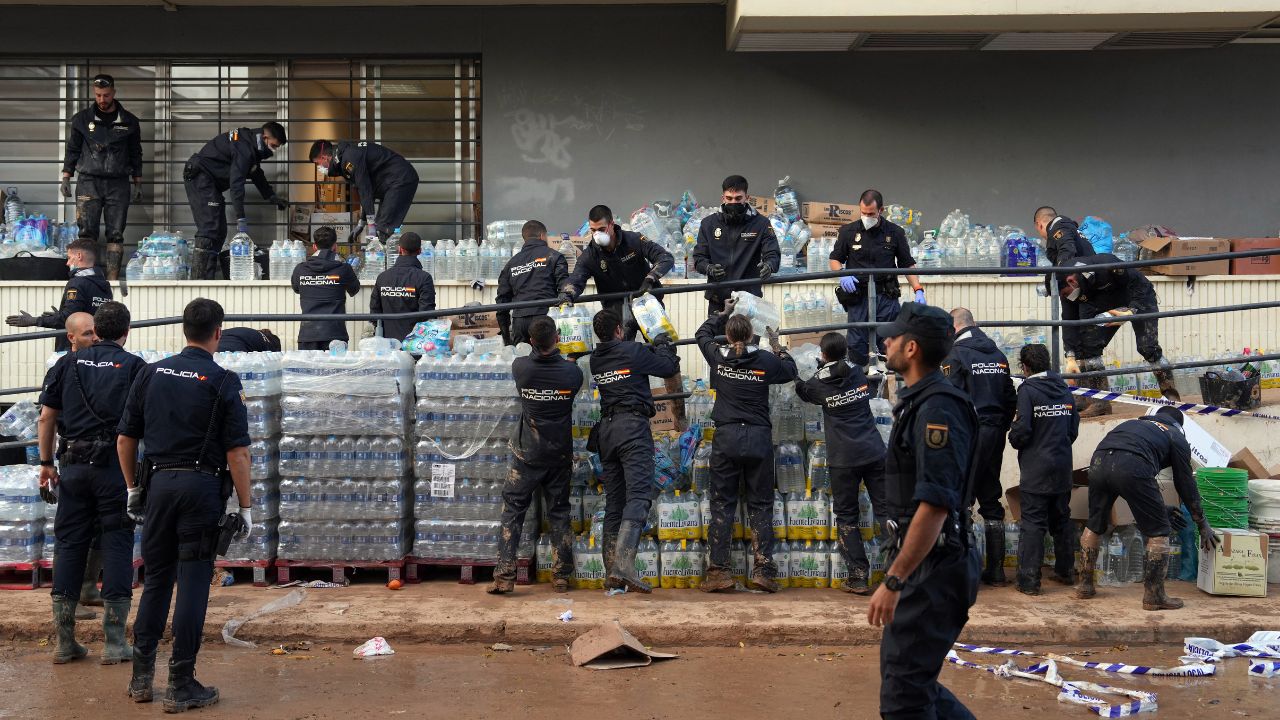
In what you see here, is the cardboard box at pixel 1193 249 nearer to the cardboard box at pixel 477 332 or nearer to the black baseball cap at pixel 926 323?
the cardboard box at pixel 477 332

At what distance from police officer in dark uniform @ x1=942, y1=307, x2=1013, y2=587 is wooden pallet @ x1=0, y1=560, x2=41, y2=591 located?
705 cm

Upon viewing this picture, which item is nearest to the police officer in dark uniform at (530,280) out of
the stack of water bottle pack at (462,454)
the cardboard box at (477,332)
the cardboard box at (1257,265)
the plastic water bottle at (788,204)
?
the cardboard box at (477,332)

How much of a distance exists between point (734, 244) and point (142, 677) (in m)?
5.96

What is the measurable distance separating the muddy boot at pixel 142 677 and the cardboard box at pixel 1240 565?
7314 mm

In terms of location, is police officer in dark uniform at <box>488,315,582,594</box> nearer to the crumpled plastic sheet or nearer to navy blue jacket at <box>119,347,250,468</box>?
the crumpled plastic sheet

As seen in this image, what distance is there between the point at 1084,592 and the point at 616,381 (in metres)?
3.79

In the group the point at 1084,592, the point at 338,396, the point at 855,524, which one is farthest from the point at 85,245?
the point at 1084,592

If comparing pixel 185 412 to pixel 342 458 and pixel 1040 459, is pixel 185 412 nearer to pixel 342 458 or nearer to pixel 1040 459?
pixel 342 458

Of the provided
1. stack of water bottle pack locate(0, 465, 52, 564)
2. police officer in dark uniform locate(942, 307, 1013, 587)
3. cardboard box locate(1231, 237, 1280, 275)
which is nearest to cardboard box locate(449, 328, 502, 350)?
stack of water bottle pack locate(0, 465, 52, 564)

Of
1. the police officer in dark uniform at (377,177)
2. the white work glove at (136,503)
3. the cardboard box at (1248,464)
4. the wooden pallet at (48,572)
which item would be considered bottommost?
the wooden pallet at (48,572)

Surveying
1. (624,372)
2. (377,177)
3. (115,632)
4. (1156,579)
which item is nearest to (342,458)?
(115,632)

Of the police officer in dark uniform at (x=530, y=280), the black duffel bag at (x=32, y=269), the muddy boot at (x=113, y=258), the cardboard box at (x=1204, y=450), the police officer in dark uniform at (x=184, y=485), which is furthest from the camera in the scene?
the muddy boot at (x=113, y=258)

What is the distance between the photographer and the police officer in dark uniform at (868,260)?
10.8 meters

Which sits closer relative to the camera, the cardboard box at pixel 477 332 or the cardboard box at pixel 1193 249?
the cardboard box at pixel 477 332
